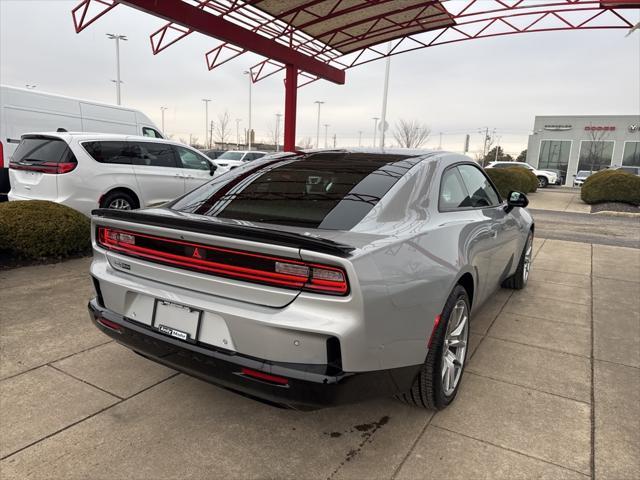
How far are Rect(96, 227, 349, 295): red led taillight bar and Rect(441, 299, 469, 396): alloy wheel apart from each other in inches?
38.6

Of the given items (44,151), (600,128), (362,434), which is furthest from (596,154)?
(362,434)

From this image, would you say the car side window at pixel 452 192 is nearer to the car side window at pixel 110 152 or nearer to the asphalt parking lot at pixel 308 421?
the asphalt parking lot at pixel 308 421

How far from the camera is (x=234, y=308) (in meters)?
2.00

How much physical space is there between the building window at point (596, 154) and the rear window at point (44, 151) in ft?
169

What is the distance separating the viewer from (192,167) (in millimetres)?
8445

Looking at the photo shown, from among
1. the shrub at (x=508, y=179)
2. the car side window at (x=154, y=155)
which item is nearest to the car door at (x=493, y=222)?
the car side window at (x=154, y=155)

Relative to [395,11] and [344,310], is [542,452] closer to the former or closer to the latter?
[344,310]

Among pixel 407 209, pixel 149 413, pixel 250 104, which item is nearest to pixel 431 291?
pixel 407 209

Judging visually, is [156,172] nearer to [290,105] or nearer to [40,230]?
[40,230]

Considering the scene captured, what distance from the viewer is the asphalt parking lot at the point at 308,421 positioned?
7.04ft

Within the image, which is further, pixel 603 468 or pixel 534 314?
pixel 534 314

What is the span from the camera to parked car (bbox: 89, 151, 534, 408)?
6.12 ft

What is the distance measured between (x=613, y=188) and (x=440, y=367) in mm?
16614

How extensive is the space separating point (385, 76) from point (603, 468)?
19.8 metres
